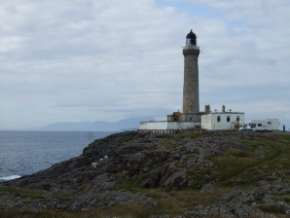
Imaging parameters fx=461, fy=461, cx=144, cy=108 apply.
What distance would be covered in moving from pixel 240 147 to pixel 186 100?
37.7 m

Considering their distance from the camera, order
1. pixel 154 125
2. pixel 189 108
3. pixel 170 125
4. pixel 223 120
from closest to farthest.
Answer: pixel 223 120 → pixel 170 125 → pixel 154 125 → pixel 189 108

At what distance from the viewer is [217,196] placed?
38.2 m

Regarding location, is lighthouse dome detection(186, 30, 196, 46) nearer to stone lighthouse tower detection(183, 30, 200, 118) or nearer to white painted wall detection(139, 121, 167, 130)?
stone lighthouse tower detection(183, 30, 200, 118)

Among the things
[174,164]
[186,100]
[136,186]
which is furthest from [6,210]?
[186,100]

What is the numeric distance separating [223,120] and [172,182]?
121ft

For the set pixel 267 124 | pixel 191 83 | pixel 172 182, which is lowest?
pixel 172 182

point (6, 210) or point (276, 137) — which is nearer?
point (6, 210)

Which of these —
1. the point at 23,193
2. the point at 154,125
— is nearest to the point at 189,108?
the point at 154,125

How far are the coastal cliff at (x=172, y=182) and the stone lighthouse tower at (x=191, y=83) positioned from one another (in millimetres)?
21950

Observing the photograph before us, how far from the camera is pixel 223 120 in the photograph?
8306 cm

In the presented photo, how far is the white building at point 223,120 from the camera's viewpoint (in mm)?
82500

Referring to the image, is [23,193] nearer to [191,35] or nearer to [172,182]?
[172,182]

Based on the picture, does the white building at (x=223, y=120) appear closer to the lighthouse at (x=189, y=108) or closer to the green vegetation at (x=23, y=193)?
the lighthouse at (x=189, y=108)

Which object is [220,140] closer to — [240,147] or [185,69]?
[240,147]
